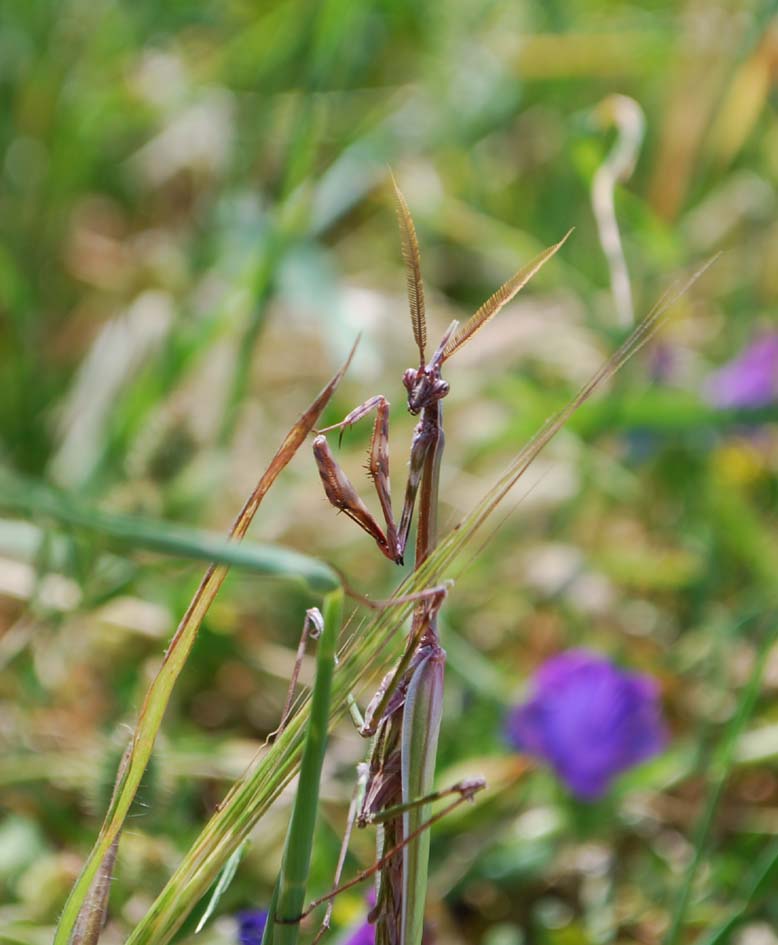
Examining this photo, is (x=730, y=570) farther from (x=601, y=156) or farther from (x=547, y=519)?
(x=601, y=156)

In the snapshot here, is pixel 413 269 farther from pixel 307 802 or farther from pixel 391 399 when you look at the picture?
pixel 391 399

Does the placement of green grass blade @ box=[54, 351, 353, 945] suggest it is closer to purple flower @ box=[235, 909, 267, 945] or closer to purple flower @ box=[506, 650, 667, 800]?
purple flower @ box=[235, 909, 267, 945]

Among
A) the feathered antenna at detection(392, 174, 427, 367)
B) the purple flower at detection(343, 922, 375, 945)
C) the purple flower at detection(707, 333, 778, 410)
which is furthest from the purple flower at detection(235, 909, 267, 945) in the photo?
the purple flower at detection(707, 333, 778, 410)

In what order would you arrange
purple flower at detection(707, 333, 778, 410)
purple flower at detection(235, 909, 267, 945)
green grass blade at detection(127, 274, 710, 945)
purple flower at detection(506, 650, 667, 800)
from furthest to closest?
purple flower at detection(707, 333, 778, 410) → purple flower at detection(506, 650, 667, 800) → purple flower at detection(235, 909, 267, 945) → green grass blade at detection(127, 274, 710, 945)

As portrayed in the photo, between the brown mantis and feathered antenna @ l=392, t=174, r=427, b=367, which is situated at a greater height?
feathered antenna @ l=392, t=174, r=427, b=367

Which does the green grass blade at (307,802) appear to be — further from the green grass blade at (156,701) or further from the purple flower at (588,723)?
the purple flower at (588,723)

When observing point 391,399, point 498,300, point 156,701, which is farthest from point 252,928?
point 391,399
